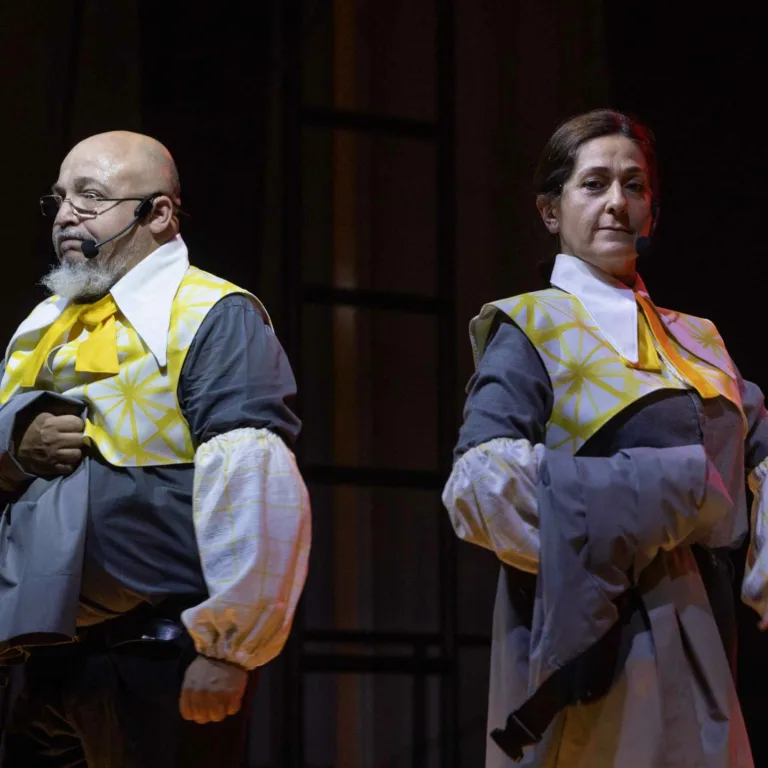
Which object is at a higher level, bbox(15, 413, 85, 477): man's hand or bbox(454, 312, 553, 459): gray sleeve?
bbox(454, 312, 553, 459): gray sleeve

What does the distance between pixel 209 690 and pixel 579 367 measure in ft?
2.14

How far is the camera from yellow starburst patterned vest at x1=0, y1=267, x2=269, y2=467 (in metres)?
2.02

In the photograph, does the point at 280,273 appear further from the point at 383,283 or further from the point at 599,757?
the point at 599,757

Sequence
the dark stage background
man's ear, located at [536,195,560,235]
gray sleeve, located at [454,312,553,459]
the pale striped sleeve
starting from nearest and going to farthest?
gray sleeve, located at [454,312,553,459] → the pale striped sleeve → man's ear, located at [536,195,560,235] → the dark stage background

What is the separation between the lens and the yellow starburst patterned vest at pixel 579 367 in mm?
1999

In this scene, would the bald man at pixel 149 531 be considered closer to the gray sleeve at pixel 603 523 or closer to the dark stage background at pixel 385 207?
the gray sleeve at pixel 603 523

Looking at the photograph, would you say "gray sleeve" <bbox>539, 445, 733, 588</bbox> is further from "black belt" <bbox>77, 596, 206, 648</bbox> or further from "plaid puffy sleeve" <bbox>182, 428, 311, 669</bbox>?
"black belt" <bbox>77, 596, 206, 648</bbox>

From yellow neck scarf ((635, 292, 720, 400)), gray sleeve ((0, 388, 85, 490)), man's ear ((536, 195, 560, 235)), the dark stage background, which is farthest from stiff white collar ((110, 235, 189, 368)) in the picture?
the dark stage background

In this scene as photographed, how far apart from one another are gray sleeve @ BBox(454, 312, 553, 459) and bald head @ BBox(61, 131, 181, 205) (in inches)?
23.4

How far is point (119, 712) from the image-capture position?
1.95m

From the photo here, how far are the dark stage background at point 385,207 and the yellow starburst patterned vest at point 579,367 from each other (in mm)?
1055

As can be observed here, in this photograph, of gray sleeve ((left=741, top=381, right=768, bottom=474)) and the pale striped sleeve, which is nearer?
the pale striped sleeve

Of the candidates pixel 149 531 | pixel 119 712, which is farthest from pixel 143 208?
pixel 119 712

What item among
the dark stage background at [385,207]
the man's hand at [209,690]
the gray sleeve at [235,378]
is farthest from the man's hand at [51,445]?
the dark stage background at [385,207]
